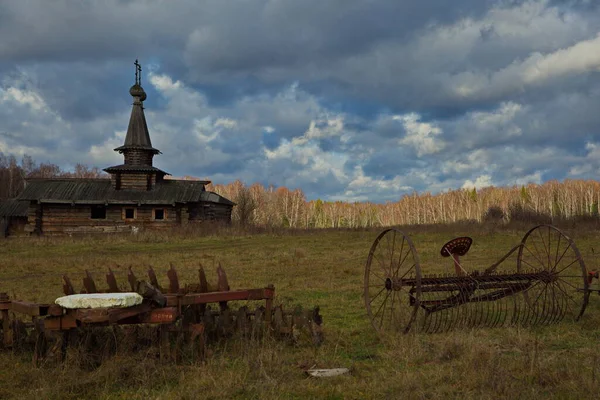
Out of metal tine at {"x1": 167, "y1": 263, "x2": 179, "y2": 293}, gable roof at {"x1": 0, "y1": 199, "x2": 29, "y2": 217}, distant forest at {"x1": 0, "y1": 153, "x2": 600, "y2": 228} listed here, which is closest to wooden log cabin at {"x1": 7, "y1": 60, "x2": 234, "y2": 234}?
gable roof at {"x1": 0, "y1": 199, "x2": 29, "y2": 217}

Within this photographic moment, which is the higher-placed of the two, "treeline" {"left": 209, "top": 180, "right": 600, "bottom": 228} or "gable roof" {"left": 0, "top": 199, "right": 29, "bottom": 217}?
"treeline" {"left": 209, "top": 180, "right": 600, "bottom": 228}

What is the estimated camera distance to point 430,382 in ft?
20.4

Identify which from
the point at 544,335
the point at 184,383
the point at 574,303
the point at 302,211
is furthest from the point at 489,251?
the point at 302,211

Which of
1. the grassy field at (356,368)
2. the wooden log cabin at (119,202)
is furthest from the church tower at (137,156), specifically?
the grassy field at (356,368)

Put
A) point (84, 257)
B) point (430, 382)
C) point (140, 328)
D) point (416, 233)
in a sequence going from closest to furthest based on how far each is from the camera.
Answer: point (430, 382) → point (140, 328) → point (84, 257) → point (416, 233)

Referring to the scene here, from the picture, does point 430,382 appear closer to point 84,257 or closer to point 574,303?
point 574,303

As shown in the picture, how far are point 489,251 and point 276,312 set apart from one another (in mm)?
18019

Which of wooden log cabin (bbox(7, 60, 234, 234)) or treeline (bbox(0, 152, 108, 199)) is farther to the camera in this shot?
treeline (bbox(0, 152, 108, 199))

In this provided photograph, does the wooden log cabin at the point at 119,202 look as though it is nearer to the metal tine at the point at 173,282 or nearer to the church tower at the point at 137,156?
the church tower at the point at 137,156

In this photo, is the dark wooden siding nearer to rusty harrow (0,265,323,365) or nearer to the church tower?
the church tower

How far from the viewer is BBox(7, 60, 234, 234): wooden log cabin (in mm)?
38094

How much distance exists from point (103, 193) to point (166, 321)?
34591mm

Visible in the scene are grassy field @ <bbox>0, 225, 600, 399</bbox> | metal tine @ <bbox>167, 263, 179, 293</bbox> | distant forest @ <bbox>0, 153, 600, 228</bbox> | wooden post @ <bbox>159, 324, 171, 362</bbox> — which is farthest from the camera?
distant forest @ <bbox>0, 153, 600, 228</bbox>

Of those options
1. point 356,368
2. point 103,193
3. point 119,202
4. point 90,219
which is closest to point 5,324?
point 356,368
